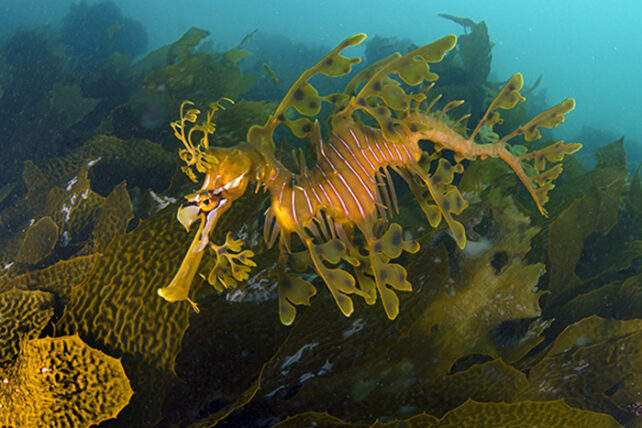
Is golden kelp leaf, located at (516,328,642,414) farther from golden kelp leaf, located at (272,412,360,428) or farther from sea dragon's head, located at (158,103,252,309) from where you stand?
sea dragon's head, located at (158,103,252,309)

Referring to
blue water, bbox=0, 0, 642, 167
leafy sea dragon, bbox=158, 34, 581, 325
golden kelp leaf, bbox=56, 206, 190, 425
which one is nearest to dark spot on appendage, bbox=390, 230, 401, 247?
leafy sea dragon, bbox=158, 34, 581, 325

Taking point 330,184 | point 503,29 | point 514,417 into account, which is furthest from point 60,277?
point 503,29

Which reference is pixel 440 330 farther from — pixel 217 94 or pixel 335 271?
pixel 217 94

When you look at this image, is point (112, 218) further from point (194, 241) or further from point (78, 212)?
point (194, 241)

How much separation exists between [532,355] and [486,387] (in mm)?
430

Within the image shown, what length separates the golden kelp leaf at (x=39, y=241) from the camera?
1731mm

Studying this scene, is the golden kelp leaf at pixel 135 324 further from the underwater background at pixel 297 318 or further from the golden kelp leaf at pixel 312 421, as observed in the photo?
the golden kelp leaf at pixel 312 421

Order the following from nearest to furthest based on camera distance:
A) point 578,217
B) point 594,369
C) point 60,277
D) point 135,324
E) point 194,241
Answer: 1. point 194,241
2. point 135,324
3. point 60,277
4. point 594,369
5. point 578,217

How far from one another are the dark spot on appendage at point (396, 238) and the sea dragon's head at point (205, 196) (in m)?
0.35

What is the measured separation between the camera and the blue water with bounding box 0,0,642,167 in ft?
76.5

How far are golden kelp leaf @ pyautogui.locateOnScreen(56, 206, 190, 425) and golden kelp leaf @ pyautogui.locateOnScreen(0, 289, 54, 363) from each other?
0.10 meters

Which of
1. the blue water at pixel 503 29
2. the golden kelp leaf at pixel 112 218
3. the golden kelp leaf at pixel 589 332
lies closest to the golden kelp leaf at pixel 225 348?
the golden kelp leaf at pixel 112 218

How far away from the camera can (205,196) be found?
69 centimetres

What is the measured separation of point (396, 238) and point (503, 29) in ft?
208
